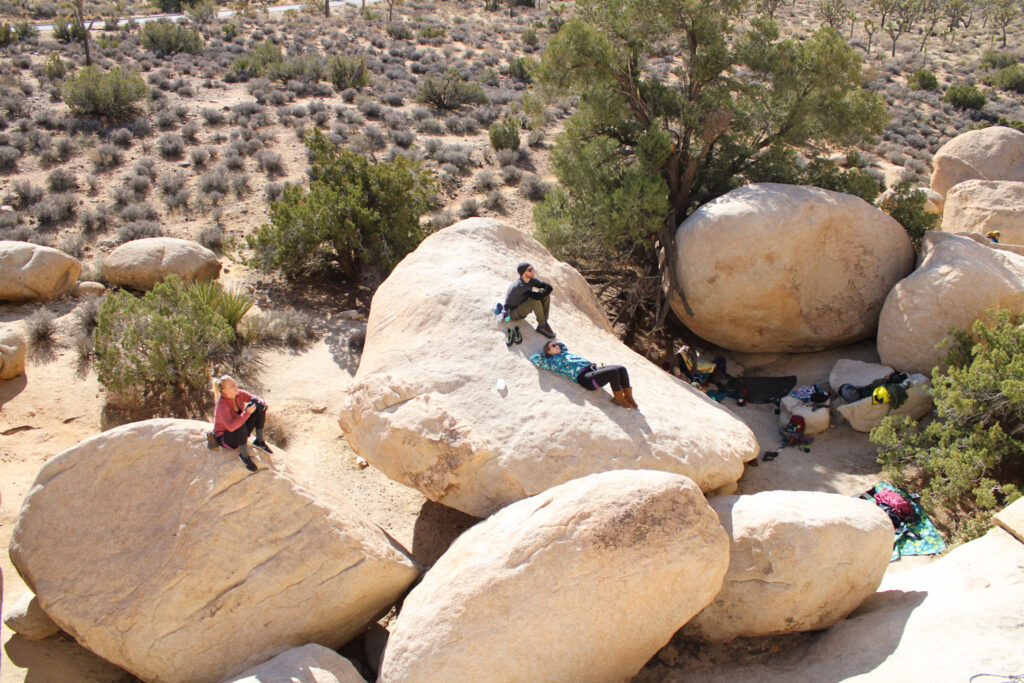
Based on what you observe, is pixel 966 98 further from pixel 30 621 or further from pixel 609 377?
pixel 30 621

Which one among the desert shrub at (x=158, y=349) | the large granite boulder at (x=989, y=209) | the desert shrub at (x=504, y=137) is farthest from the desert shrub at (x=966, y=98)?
the desert shrub at (x=158, y=349)

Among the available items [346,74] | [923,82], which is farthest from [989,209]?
[346,74]

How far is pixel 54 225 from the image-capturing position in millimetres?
14531

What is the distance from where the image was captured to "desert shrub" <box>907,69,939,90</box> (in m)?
30.5

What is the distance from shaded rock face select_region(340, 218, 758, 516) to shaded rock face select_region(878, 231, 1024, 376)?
3383 mm

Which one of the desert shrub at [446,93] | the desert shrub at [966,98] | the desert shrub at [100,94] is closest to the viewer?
the desert shrub at [100,94]

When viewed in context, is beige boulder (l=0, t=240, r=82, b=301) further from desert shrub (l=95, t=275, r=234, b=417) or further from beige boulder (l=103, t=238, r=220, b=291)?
desert shrub (l=95, t=275, r=234, b=417)

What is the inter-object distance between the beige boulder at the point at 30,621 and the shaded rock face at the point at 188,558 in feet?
1.25

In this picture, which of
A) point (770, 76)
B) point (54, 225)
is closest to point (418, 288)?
point (770, 76)

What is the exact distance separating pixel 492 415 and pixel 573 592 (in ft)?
7.51

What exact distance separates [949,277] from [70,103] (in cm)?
2307

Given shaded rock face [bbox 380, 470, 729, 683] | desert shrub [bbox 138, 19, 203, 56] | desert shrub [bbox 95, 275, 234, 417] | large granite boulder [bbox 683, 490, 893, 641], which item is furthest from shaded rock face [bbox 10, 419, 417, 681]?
desert shrub [bbox 138, 19, 203, 56]

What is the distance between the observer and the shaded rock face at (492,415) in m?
6.55

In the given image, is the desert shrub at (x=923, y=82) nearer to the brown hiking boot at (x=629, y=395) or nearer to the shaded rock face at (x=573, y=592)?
the brown hiking boot at (x=629, y=395)
